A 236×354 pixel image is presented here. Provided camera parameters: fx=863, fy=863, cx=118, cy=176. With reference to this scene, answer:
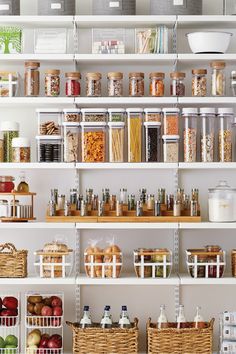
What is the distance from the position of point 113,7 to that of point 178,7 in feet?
1.14

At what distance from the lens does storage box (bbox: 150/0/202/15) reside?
15.2 ft

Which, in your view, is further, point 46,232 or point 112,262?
point 46,232

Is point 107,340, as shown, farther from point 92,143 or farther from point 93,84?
point 93,84

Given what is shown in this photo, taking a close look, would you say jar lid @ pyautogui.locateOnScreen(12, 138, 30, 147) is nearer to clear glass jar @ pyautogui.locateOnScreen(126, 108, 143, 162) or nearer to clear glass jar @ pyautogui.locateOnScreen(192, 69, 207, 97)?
clear glass jar @ pyautogui.locateOnScreen(126, 108, 143, 162)

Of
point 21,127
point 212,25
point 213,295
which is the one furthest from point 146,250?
point 212,25

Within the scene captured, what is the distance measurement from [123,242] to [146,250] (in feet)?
0.86

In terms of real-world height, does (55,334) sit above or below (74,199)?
below

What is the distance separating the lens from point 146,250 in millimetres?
4605

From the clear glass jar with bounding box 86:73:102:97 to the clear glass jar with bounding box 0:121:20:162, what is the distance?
437mm

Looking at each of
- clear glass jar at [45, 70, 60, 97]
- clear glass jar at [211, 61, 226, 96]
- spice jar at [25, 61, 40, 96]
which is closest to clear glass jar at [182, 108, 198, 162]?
clear glass jar at [211, 61, 226, 96]

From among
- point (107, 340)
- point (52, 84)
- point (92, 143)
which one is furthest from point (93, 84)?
point (107, 340)

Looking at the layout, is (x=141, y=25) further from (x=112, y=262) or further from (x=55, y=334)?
(x=55, y=334)

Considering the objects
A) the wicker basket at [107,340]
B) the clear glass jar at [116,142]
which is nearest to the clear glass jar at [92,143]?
the clear glass jar at [116,142]

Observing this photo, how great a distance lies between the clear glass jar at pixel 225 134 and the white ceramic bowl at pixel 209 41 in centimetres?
33
